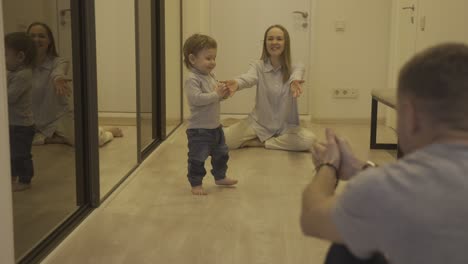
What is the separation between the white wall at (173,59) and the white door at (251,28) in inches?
17.8

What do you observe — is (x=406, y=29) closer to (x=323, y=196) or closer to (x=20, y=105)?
(x=20, y=105)

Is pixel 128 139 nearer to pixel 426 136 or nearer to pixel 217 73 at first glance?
pixel 217 73

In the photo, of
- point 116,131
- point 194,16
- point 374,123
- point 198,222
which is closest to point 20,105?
point 198,222

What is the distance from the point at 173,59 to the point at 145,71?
967 mm

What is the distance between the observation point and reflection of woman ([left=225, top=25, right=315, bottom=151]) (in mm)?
4566

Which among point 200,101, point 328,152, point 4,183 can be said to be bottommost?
point 4,183

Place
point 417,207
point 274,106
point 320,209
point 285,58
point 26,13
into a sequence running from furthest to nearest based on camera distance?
point 274,106 → point 285,58 → point 26,13 → point 320,209 → point 417,207

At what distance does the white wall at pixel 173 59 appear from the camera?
5.09m

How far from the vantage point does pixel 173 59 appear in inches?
210

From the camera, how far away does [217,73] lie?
6078 millimetres

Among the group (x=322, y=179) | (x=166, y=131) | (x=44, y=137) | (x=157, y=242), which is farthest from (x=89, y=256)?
(x=166, y=131)

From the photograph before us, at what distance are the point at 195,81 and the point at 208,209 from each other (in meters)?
0.72

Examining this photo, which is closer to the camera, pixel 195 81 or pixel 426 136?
pixel 426 136

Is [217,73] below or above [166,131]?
above
